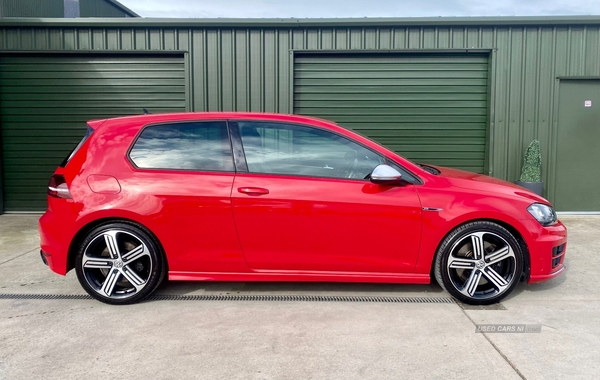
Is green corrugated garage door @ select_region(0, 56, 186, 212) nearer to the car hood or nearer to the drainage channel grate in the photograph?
the drainage channel grate

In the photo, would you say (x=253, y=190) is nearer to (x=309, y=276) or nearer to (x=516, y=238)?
(x=309, y=276)

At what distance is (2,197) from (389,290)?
753 centimetres

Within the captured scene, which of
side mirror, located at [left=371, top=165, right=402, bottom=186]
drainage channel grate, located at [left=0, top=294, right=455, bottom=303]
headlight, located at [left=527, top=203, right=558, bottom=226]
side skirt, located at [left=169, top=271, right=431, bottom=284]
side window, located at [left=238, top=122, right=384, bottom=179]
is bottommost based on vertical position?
drainage channel grate, located at [left=0, top=294, right=455, bottom=303]

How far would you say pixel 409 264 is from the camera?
398 cm

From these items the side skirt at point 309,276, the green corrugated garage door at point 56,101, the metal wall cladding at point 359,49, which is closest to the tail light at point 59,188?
the side skirt at point 309,276

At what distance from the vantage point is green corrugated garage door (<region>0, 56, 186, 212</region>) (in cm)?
848

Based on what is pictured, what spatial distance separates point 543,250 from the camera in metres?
3.96

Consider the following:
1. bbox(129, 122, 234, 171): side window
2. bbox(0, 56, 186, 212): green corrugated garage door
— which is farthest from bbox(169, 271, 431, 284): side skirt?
bbox(0, 56, 186, 212): green corrugated garage door

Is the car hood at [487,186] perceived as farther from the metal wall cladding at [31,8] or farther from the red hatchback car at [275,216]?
the metal wall cladding at [31,8]

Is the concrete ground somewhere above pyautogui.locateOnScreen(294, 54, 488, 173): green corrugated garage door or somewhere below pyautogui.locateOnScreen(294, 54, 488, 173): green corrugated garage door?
below

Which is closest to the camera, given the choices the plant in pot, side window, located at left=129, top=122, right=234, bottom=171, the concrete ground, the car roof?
the concrete ground

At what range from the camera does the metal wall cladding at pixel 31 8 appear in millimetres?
9914

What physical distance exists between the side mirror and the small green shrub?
16.4 ft

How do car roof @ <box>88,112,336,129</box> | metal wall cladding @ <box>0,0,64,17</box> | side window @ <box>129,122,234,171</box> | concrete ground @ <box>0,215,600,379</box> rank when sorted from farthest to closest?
1. metal wall cladding @ <box>0,0,64,17</box>
2. car roof @ <box>88,112,336,129</box>
3. side window @ <box>129,122,234,171</box>
4. concrete ground @ <box>0,215,600,379</box>
